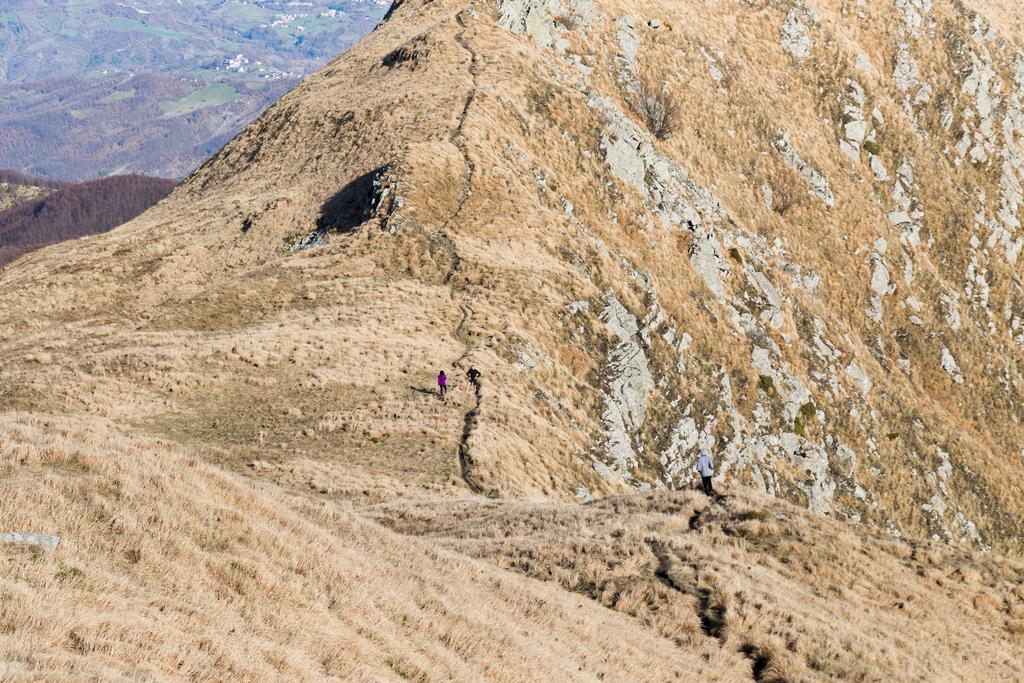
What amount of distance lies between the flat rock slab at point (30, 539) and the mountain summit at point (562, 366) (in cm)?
24

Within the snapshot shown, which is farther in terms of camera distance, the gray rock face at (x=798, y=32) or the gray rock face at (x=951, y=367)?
the gray rock face at (x=798, y=32)

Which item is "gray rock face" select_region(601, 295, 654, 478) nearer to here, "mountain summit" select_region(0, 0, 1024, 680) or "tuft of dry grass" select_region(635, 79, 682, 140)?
"mountain summit" select_region(0, 0, 1024, 680)

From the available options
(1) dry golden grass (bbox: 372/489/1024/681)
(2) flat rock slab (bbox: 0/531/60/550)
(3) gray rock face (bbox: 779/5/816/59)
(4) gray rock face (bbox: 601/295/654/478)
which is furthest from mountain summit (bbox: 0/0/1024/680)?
(3) gray rock face (bbox: 779/5/816/59)

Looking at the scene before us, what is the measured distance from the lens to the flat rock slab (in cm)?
1130

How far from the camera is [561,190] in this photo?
60.6 meters

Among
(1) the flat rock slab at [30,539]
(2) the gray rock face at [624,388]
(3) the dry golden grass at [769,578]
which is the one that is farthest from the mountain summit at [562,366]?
(2) the gray rock face at [624,388]

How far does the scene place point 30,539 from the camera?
11.4m

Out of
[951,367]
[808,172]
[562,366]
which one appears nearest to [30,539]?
[562,366]

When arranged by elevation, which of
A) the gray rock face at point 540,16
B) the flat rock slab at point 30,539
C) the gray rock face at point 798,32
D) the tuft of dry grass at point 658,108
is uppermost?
the gray rock face at point 798,32

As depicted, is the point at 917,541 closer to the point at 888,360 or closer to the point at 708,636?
the point at 708,636

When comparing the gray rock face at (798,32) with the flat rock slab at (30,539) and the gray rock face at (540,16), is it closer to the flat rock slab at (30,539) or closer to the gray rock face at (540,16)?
the gray rock face at (540,16)

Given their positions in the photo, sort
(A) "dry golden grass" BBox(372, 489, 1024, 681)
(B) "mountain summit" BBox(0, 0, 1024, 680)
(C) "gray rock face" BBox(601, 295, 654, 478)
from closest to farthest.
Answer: (B) "mountain summit" BBox(0, 0, 1024, 680) → (A) "dry golden grass" BBox(372, 489, 1024, 681) → (C) "gray rock face" BBox(601, 295, 654, 478)

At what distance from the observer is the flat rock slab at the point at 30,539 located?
11.3 meters

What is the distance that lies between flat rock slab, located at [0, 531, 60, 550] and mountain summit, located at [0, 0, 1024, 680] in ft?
0.79
